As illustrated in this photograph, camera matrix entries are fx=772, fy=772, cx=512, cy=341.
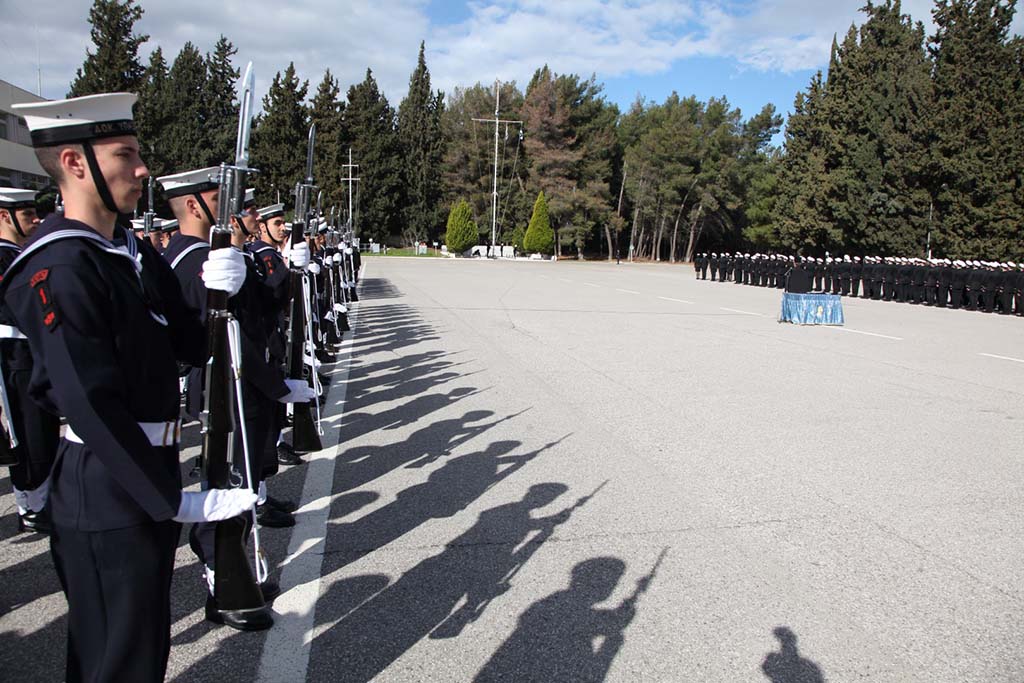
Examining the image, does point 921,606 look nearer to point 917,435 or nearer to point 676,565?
point 676,565

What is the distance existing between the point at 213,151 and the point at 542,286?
4432cm

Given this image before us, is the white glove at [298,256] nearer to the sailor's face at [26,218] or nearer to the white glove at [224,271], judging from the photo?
the sailor's face at [26,218]

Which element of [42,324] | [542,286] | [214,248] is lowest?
[542,286]

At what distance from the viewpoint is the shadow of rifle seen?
350 cm

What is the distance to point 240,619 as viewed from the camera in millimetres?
3426

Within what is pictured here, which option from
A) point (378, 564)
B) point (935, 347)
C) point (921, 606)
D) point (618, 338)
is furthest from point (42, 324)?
point (935, 347)

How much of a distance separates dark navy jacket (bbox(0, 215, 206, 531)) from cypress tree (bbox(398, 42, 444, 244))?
74.2 metres

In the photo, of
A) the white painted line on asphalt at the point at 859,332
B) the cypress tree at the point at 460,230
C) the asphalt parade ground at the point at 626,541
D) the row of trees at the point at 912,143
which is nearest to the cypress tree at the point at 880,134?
the row of trees at the point at 912,143

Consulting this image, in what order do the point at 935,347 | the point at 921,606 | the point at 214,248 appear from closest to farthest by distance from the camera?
the point at 214,248 < the point at 921,606 < the point at 935,347

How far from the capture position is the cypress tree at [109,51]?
52.4 m

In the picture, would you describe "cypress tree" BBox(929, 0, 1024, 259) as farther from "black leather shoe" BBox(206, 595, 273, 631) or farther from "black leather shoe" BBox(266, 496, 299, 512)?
"black leather shoe" BBox(206, 595, 273, 631)

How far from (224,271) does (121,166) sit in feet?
1.87

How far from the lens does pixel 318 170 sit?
234 ft

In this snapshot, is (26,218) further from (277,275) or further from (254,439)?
(254,439)
